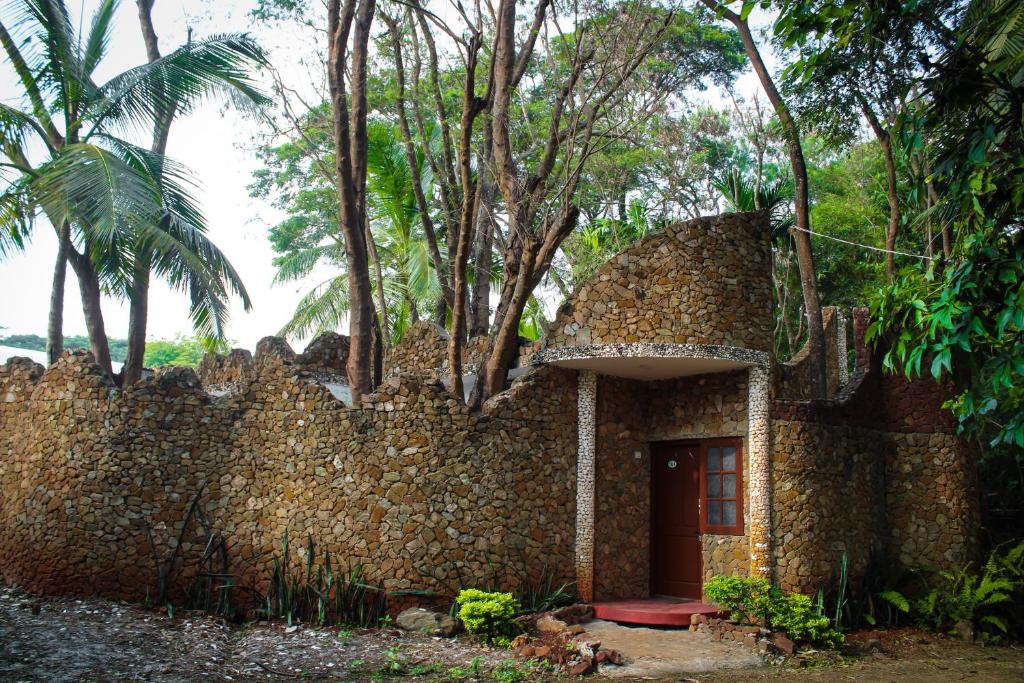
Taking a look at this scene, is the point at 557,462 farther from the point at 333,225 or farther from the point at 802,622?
the point at 333,225

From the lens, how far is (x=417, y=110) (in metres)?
13.8

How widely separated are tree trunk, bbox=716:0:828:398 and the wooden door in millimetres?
2385

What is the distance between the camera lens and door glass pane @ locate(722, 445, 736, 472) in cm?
1088

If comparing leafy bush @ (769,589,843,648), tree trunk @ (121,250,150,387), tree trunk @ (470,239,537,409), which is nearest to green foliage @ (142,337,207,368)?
tree trunk @ (121,250,150,387)

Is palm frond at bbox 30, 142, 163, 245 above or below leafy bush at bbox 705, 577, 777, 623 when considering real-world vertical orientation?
above

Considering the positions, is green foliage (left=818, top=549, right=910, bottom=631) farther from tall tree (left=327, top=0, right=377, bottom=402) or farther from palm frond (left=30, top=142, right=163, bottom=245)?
palm frond (left=30, top=142, right=163, bottom=245)

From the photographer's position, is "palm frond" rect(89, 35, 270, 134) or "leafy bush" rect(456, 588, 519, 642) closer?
"leafy bush" rect(456, 588, 519, 642)

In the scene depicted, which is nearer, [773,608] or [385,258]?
[773,608]

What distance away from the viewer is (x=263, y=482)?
985 cm

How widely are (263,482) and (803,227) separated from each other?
8.08m

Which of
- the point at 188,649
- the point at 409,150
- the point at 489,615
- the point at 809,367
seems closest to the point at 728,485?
the point at 809,367

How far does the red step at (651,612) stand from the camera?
31.8 feet

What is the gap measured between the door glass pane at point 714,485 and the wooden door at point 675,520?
15 centimetres

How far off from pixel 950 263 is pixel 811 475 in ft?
14.2
